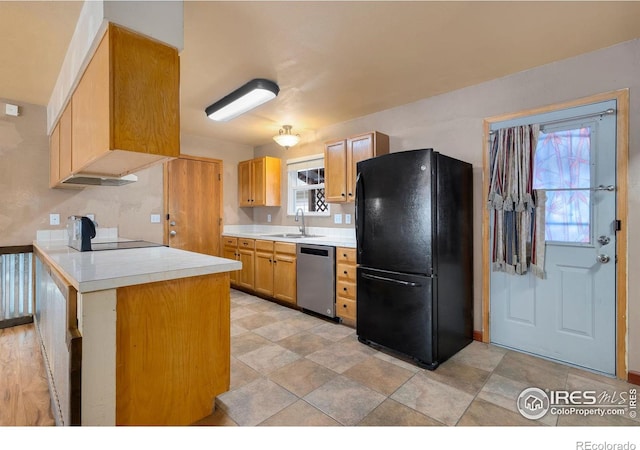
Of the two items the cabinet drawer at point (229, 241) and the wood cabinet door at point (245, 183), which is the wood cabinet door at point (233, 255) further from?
the wood cabinet door at point (245, 183)

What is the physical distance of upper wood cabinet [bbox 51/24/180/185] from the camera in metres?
1.45

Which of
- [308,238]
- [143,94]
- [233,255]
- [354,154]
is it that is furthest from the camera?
[233,255]

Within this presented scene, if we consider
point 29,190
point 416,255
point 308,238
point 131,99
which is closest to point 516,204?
point 416,255

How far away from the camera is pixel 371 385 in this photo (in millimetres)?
2074

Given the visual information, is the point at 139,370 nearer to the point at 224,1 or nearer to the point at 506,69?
the point at 224,1

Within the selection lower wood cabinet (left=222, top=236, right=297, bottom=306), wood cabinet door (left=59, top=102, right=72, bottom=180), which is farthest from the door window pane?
wood cabinet door (left=59, top=102, right=72, bottom=180)

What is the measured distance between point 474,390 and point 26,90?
4534 millimetres

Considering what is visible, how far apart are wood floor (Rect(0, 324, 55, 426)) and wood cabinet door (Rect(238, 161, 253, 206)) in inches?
116

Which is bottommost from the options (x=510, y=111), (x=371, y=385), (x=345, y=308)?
(x=371, y=385)

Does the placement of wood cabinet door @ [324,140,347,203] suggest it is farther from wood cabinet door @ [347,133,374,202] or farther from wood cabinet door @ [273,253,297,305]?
wood cabinet door @ [273,253,297,305]

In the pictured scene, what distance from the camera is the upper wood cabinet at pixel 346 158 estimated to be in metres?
3.31

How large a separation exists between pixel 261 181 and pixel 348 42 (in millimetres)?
2852

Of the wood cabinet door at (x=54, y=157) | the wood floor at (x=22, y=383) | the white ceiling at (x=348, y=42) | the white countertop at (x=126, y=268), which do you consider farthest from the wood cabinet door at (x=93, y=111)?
the wood floor at (x=22, y=383)

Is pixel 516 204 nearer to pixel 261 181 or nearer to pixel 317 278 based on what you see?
pixel 317 278
